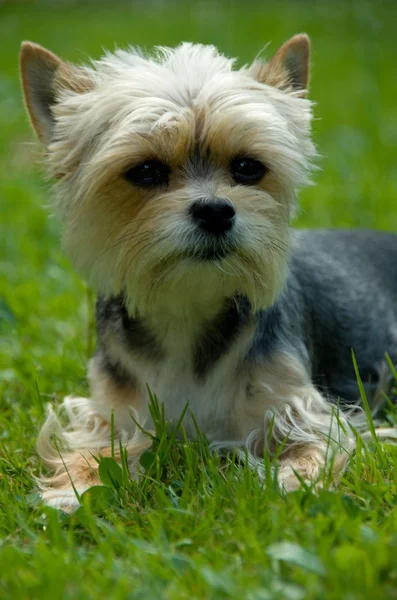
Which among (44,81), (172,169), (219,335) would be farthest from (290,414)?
(44,81)

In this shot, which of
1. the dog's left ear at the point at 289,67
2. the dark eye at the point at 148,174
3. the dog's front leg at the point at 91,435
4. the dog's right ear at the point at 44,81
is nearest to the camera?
the dark eye at the point at 148,174

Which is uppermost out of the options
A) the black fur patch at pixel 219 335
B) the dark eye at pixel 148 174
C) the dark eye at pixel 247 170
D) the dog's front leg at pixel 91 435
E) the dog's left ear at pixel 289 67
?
the dog's left ear at pixel 289 67

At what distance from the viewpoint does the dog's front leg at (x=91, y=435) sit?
393cm

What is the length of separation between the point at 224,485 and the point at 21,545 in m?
0.76

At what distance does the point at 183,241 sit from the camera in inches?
141

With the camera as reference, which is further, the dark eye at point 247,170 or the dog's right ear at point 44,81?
the dog's right ear at point 44,81

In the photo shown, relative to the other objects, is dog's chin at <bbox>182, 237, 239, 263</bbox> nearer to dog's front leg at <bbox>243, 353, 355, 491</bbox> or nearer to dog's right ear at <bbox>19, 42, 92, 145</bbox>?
dog's front leg at <bbox>243, 353, 355, 491</bbox>

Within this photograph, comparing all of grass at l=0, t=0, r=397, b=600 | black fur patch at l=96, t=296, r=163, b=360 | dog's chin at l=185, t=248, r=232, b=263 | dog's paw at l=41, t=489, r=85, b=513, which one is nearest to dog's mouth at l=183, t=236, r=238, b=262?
dog's chin at l=185, t=248, r=232, b=263

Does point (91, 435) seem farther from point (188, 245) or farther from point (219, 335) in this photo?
point (188, 245)

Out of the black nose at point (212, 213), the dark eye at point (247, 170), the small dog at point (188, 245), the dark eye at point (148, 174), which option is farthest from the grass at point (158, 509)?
the dark eye at point (247, 170)

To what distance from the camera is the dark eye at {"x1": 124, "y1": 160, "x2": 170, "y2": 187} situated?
3.71 metres

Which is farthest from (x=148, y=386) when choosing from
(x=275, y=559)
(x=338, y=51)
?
(x=338, y=51)

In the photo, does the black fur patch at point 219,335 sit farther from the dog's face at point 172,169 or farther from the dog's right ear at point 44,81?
the dog's right ear at point 44,81

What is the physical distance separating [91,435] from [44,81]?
163cm
